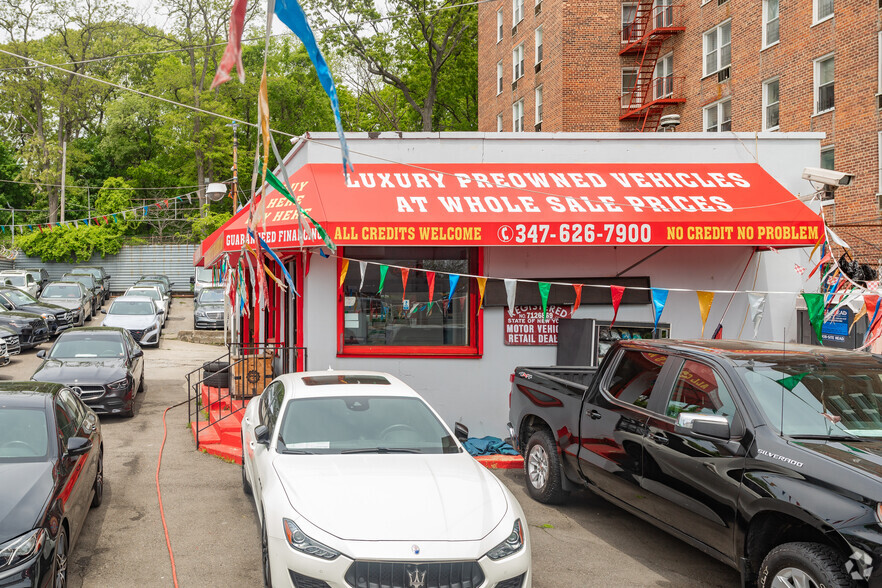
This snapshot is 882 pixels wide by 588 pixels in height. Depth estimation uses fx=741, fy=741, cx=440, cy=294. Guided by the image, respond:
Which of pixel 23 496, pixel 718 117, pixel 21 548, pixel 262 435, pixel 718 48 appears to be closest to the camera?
pixel 21 548

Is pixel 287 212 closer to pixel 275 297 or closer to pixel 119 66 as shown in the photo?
pixel 275 297

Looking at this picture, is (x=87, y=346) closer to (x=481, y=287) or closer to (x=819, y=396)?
(x=481, y=287)

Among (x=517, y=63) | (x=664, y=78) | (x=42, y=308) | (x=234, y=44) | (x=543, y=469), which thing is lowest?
(x=543, y=469)

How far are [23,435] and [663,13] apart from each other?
1278 inches

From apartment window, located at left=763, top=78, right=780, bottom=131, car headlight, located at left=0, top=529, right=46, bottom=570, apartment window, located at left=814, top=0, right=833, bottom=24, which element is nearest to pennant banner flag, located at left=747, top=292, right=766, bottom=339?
car headlight, located at left=0, top=529, right=46, bottom=570

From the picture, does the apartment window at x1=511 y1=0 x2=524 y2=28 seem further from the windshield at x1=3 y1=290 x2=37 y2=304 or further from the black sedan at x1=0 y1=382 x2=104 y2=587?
the black sedan at x1=0 y1=382 x2=104 y2=587

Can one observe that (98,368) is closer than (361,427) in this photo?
No

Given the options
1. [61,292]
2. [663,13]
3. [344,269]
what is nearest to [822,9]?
[663,13]

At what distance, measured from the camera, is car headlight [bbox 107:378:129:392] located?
12.7 metres

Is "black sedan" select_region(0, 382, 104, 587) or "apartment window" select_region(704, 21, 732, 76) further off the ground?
"apartment window" select_region(704, 21, 732, 76)

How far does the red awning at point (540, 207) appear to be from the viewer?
32.3 feet

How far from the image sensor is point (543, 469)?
804 cm

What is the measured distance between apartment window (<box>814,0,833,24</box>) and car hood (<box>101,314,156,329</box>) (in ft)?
78.9

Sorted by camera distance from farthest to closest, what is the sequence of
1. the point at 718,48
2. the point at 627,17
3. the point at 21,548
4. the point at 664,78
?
the point at 627,17 → the point at 664,78 → the point at 718,48 → the point at 21,548
